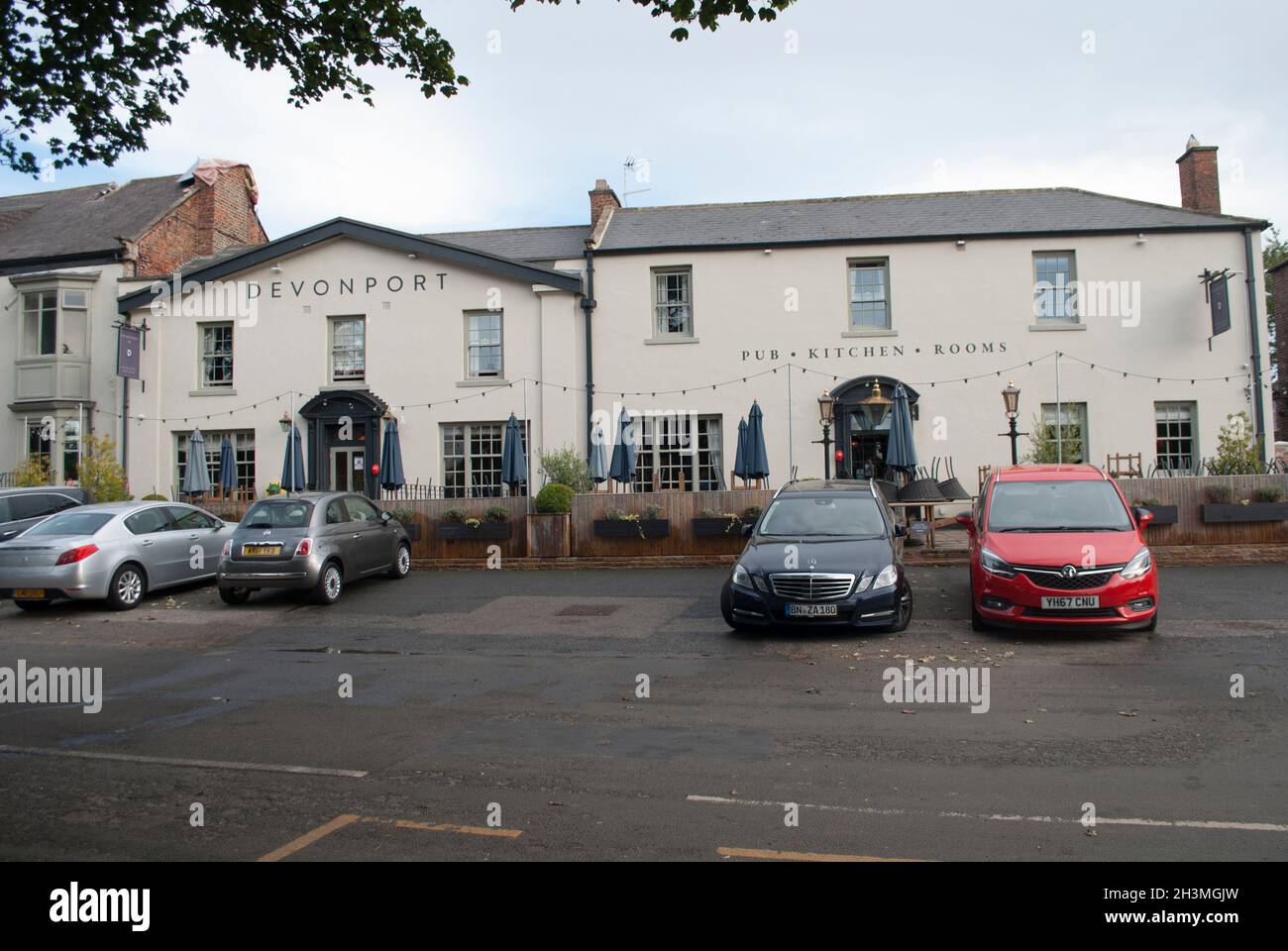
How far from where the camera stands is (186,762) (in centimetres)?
609

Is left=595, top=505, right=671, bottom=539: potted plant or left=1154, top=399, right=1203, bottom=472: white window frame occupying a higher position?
left=1154, top=399, right=1203, bottom=472: white window frame

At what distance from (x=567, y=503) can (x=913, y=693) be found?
34.7 ft

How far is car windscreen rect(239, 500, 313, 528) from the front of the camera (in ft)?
44.2

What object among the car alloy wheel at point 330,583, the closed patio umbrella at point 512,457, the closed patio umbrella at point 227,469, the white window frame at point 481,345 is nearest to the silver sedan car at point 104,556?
the car alloy wheel at point 330,583

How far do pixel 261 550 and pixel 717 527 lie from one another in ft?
25.4

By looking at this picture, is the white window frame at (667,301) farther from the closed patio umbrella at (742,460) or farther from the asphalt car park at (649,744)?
the asphalt car park at (649,744)

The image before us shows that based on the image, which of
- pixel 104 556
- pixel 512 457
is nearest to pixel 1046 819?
pixel 104 556

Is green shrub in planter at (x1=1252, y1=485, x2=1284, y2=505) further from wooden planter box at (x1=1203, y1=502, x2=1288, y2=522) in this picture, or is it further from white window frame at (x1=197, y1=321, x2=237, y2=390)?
white window frame at (x1=197, y1=321, x2=237, y2=390)

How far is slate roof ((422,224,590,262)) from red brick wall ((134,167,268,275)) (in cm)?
724

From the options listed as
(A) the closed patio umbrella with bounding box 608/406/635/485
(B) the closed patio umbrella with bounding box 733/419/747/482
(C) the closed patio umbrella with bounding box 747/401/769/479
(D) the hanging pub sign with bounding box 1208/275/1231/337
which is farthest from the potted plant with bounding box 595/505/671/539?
(D) the hanging pub sign with bounding box 1208/275/1231/337
